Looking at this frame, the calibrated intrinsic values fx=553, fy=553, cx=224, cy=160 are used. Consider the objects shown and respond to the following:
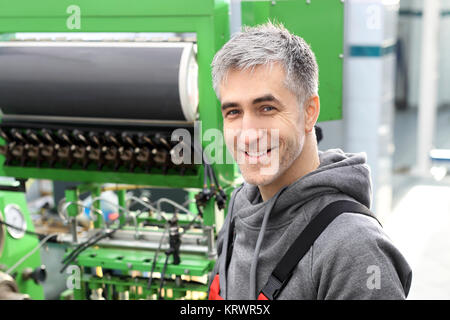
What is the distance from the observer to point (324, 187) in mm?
1210

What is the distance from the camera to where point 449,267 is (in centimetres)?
458

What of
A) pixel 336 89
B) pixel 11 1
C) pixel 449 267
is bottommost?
pixel 449 267

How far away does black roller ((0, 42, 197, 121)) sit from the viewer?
2.21 metres

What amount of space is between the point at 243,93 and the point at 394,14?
410 cm

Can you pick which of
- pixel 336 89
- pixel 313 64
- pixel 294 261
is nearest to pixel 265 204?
pixel 294 261

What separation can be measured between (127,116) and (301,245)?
137cm

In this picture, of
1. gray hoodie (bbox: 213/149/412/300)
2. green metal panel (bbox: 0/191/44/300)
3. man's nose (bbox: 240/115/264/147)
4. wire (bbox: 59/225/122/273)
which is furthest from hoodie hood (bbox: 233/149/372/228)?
green metal panel (bbox: 0/191/44/300)

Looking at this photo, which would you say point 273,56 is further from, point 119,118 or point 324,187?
point 119,118

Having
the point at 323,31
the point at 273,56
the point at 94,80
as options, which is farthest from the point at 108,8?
the point at 273,56

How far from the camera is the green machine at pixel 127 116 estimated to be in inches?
87.4

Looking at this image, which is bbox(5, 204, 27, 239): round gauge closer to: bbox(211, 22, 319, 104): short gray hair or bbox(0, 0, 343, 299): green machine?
bbox(0, 0, 343, 299): green machine

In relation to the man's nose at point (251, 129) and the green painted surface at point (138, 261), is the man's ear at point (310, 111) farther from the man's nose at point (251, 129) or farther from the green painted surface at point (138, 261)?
the green painted surface at point (138, 261)

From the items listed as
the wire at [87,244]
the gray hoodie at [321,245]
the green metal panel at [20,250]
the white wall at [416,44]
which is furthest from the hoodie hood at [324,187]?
the white wall at [416,44]
